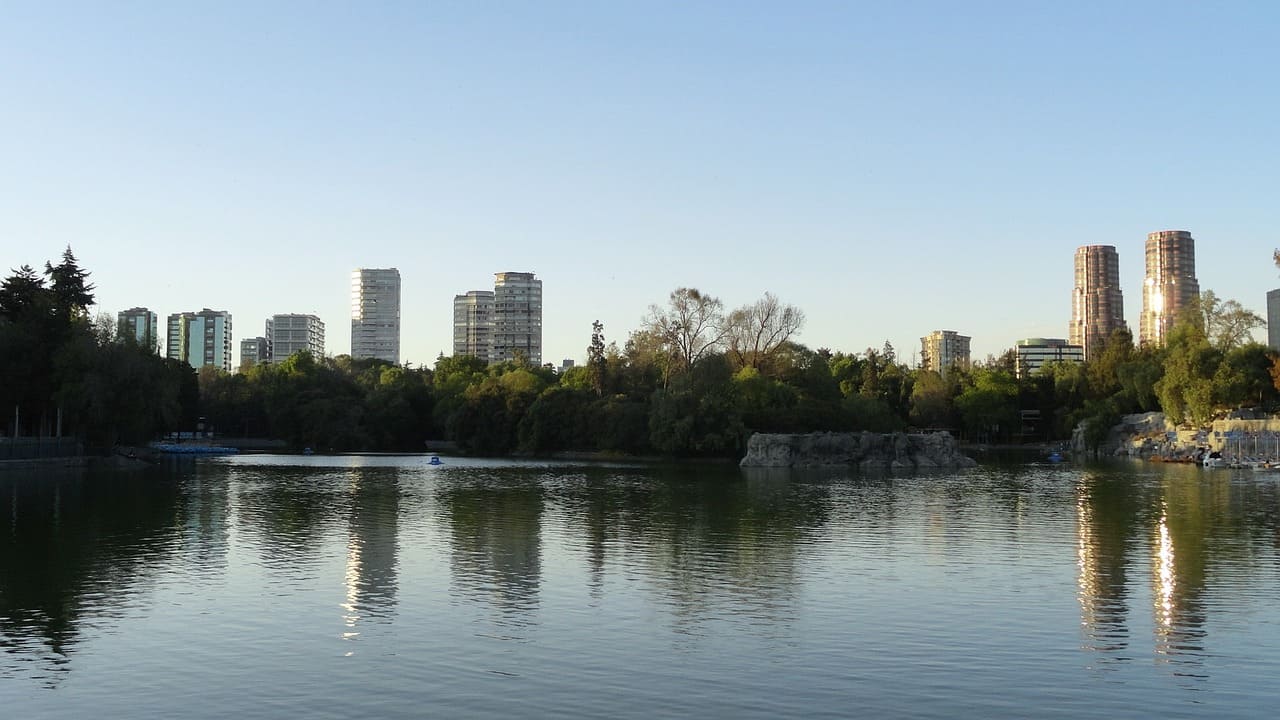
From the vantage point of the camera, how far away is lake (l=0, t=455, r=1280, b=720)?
1567 cm

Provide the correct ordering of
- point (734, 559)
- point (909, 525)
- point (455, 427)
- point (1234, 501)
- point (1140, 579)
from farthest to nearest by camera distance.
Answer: point (455, 427)
point (1234, 501)
point (909, 525)
point (734, 559)
point (1140, 579)

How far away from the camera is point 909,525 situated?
4016cm

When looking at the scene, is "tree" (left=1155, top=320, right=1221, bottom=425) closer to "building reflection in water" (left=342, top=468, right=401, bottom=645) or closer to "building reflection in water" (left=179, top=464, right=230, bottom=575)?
"building reflection in water" (left=342, top=468, right=401, bottom=645)

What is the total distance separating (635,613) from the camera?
2186 centimetres

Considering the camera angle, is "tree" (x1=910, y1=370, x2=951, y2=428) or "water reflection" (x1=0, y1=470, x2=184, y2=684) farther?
"tree" (x1=910, y1=370, x2=951, y2=428)

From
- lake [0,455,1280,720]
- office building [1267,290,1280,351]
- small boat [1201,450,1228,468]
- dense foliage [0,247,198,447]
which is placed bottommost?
lake [0,455,1280,720]

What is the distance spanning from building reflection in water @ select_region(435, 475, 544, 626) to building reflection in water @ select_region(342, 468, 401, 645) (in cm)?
175

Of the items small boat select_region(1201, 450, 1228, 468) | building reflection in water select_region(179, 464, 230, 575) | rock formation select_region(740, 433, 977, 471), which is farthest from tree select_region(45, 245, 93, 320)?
small boat select_region(1201, 450, 1228, 468)

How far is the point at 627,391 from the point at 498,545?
9625 cm

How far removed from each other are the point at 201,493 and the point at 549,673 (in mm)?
46818

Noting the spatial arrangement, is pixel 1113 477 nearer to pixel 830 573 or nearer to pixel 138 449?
pixel 830 573

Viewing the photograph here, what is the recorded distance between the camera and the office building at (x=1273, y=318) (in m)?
161

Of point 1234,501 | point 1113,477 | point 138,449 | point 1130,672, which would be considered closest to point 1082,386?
point 1113,477

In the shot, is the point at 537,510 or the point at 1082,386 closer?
the point at 537,510
